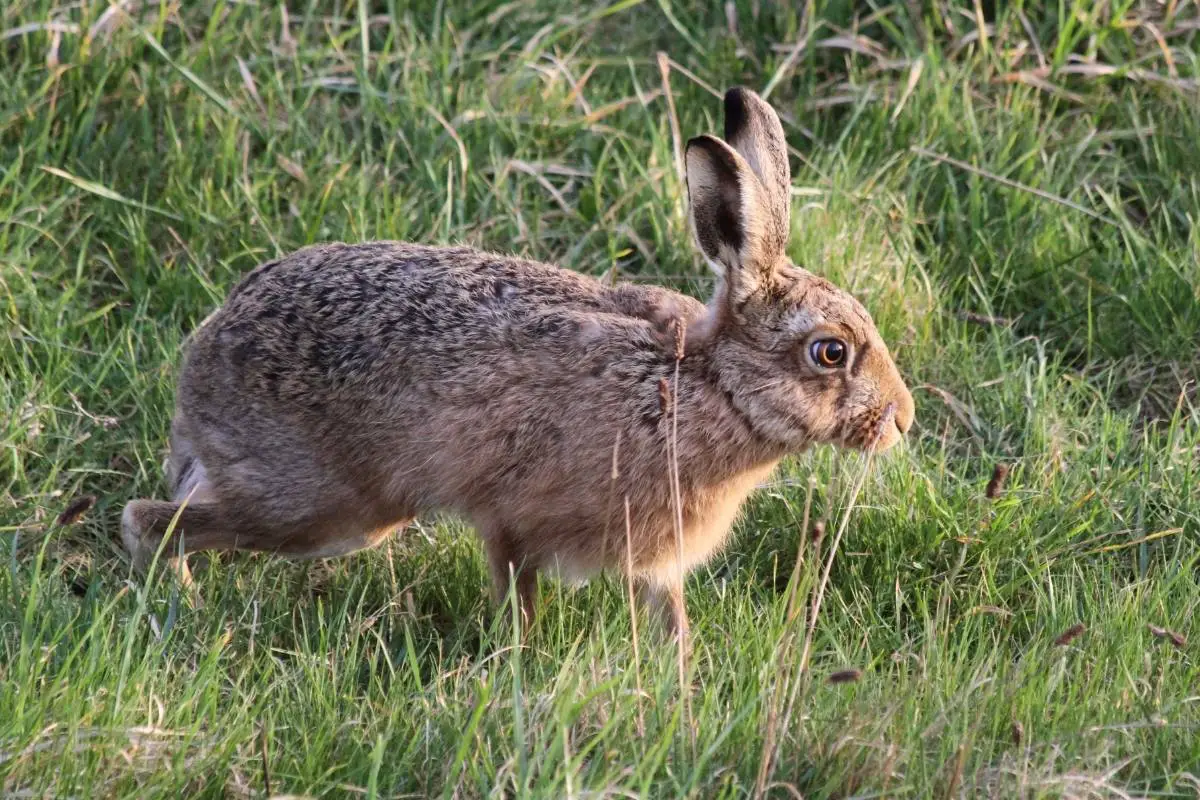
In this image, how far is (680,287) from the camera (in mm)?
5645

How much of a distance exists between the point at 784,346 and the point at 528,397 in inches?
26.8

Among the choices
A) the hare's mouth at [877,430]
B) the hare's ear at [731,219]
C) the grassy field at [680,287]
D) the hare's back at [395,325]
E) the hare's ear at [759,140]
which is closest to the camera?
the grassy field at [680,287]

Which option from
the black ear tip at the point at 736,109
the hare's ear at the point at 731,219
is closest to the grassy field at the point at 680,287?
the hare's ear at the point at 731,219

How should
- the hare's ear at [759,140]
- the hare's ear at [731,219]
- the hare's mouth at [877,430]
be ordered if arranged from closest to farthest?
the hare's ear at [731,219] < the hare's mouth at [877,430] < the hare's ear at [759,140]

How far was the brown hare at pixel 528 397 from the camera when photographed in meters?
4.24

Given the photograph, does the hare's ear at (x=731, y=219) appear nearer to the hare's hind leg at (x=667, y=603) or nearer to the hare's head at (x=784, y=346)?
the hare's head at (x=784, y=346)

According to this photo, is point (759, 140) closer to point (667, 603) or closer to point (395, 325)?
point (395, 325)

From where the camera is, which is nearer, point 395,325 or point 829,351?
point 829,351

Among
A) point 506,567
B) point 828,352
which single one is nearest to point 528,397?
point 506,567

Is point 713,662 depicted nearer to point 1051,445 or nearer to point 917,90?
point 1051,445

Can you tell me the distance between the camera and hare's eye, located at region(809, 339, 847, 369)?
4.22 meters

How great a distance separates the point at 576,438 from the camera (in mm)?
4277

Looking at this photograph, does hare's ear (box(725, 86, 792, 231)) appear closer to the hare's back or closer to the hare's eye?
the hare's eye

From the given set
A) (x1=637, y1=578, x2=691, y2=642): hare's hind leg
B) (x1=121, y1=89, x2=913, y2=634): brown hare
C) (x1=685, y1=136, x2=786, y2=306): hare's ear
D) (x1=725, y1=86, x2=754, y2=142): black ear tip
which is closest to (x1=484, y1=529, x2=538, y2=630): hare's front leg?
(x1=121, y1=89, x2=913, y2=634): brown hare
